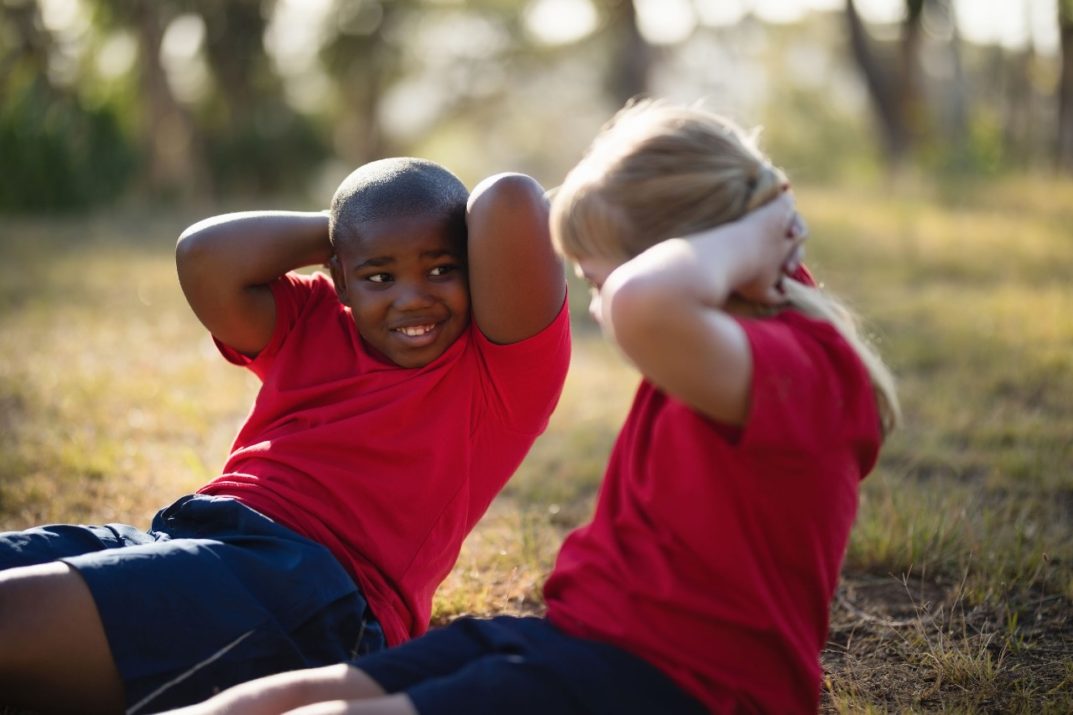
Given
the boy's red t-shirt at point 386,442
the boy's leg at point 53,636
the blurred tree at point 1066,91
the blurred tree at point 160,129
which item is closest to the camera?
the boy's leg at point 53,636

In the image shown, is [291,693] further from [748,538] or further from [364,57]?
[364,57]

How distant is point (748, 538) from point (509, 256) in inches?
34.8

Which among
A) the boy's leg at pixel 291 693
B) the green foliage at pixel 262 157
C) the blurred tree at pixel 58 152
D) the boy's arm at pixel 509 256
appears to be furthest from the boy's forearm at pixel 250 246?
the green foliage at pixel 262 157

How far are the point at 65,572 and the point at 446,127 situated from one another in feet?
127

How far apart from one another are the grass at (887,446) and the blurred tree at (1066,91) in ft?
16.1

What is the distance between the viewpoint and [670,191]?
1.81m

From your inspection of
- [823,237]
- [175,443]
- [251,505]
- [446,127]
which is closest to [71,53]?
[823,237]

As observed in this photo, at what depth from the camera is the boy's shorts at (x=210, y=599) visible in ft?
6.65

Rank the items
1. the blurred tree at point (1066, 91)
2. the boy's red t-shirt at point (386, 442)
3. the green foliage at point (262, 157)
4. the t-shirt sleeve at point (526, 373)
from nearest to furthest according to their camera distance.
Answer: the boy's red t-shirt at point (386, 442), the t-shirt sleeve at point (526, 373), the blurred tree at point (1066, 91), the green foliage at point (262, 157)

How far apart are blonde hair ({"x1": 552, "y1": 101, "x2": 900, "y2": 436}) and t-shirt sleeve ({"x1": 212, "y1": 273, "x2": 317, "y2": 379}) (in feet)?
3.06

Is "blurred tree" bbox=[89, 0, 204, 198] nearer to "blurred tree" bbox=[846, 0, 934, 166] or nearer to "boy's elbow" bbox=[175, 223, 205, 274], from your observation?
"blurred tree" bbox=[846, 0, 934, 166]

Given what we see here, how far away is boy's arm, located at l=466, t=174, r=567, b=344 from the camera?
2.32 metres

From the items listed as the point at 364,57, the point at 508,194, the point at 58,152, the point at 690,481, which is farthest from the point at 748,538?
the point at 364,57

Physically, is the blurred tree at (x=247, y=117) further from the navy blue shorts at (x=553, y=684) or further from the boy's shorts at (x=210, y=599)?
the navy blue shorts at (x=553, y=684)
